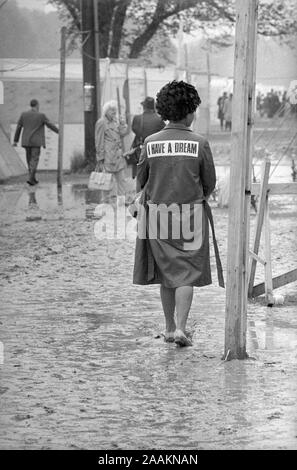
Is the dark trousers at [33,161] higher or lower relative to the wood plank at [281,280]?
lower

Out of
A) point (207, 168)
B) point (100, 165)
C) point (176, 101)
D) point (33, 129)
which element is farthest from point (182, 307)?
point (33, 129)

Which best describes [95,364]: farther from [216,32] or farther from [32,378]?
[216,32]

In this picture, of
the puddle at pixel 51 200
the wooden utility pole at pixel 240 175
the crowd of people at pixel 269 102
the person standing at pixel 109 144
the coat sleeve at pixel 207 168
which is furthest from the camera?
the crowd of people at pixel 269 102

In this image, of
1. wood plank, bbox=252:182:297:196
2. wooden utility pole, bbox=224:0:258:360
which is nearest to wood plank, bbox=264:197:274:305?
wood plank, bbox=252:182:297:196

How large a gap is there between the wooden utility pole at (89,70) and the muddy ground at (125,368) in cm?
1386

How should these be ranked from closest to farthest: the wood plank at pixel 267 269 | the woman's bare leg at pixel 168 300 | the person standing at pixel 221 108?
the woman's bare leg at pixel 168 300 → the wood plank at pixel 267 269 → the person standing at pixel 221 108

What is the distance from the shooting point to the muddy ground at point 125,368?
560cm

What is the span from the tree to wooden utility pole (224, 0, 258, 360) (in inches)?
1148

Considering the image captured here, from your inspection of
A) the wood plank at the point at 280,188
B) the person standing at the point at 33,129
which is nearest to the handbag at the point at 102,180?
the person standing at the point at 33,129

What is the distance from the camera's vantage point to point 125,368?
708 cm

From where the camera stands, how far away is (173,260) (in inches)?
299

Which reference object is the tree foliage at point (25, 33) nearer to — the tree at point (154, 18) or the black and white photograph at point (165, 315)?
the tree at point (154, 18)

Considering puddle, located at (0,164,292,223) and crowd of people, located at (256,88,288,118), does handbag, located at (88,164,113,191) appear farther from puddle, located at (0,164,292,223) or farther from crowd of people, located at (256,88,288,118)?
crowd of people, located at (256,88,288,118)
